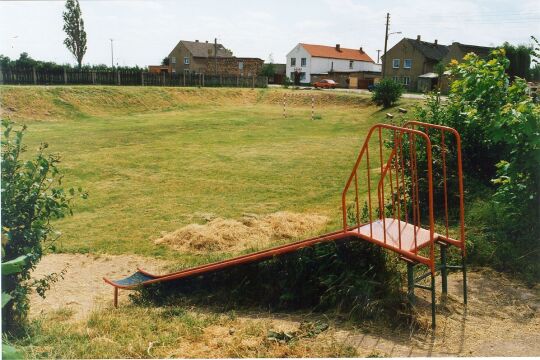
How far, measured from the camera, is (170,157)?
17500 mm

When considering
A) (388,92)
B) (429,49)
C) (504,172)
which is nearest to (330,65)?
(429,49)

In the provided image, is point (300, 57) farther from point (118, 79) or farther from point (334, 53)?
point (118, 79)

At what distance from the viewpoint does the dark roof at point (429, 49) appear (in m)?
61.1

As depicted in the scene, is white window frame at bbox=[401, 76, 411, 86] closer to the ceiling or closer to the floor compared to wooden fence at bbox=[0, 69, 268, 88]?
closer to the ceiling

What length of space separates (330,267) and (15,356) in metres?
3.42

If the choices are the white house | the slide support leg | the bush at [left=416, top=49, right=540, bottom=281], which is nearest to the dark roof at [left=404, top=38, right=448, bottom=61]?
the white house

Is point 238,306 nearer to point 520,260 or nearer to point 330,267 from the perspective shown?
point 330,267

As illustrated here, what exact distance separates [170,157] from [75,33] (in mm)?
30071

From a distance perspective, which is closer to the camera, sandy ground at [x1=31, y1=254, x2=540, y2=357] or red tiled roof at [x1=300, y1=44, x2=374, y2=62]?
sandy ground at [x1=31, y1=254, x2=540, y2=357]

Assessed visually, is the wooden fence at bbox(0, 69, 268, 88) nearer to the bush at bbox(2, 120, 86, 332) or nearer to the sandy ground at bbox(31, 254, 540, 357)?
the sandy ground at bbox(31, 254, 540, 357)

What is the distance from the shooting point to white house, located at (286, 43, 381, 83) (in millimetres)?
75875

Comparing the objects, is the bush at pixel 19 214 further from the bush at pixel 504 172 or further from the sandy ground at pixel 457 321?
the bush at pixel 504 172

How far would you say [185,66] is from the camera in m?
79.6

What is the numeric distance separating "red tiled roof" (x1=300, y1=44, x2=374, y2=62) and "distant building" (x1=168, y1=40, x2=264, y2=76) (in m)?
8.26
